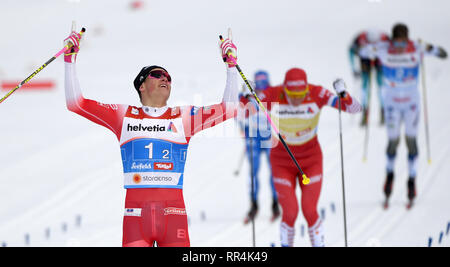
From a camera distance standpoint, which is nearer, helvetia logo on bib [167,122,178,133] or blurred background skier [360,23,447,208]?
helvetia logo on bib [167,122,178,133]

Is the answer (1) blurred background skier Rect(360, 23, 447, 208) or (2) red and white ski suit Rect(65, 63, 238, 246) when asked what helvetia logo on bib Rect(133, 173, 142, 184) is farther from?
(1) blurred background skier Rect(360, 23, 447, 208)

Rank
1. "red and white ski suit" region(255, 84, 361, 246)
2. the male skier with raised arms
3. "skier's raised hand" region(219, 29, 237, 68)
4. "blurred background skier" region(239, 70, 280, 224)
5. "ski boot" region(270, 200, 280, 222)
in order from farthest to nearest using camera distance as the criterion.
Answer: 1. "ski boot" region(270, 200, 280, 222)
2. "blurred background skier" region(239, 70, 280, 224)
3. "red and white ski suit" region(255, 84, 361, 246)
4. "skier's raised hand" region(219, 29, 237, 68)
5. the male skier with raised arms

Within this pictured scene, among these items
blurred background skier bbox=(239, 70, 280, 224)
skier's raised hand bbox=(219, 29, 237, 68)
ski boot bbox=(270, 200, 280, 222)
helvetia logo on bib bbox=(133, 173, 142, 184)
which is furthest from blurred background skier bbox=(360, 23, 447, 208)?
helvetia logo on bib bbox=(133, 173, 142, 184)

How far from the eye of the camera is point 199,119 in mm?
4828

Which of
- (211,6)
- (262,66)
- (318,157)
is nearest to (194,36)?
(211,6)

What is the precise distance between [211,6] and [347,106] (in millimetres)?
16947

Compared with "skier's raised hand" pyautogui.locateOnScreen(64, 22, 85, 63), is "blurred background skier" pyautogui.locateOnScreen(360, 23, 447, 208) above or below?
above

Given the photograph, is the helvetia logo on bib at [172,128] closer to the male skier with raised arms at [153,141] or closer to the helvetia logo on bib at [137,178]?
the male skier with raised arms at [153,141]

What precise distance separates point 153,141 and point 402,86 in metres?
5.36

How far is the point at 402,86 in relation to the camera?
934 centimetres

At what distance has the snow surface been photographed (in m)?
8.83

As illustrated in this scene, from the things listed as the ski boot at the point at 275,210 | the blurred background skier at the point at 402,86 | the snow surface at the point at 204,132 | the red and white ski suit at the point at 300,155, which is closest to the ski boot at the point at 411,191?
the blurred background skier at the point at 402,86

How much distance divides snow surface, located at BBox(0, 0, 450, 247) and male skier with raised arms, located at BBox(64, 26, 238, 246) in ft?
11.3

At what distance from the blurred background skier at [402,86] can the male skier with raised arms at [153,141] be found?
194 inches
